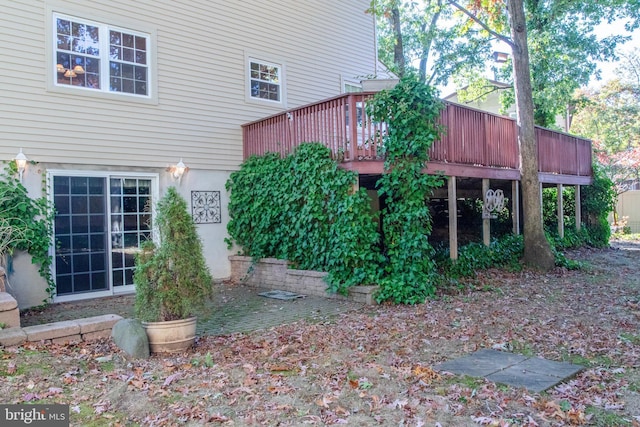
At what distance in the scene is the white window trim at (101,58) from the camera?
312 inches

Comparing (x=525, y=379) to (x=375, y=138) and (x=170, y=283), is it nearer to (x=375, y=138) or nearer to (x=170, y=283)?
(x=170, y=283)

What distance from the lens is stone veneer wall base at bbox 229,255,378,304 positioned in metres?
7.80

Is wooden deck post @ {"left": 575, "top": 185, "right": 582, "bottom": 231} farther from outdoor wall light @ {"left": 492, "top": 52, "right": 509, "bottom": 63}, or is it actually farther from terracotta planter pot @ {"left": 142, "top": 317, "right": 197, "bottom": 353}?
terracotta planter pot @ {"left": 142, "top": 317, "right": 197, "bottom": 353}

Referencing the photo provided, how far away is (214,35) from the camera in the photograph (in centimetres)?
1015

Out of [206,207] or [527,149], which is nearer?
[206,207]

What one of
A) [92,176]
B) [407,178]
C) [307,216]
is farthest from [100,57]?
[407,178]

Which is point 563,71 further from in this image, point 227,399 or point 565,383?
point 227,399

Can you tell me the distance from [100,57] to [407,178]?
5.64 m

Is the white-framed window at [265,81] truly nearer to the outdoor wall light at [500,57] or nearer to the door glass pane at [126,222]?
the door glass pane at [126,222]

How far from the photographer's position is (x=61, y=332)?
517 cm

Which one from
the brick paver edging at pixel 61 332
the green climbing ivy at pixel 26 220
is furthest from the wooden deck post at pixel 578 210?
the green climbing ivy at pixel 26 220

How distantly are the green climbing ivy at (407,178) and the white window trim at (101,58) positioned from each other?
4.22 meters

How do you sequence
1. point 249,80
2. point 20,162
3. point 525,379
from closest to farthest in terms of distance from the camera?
point 525,379 < point 20,162 < point 249,80

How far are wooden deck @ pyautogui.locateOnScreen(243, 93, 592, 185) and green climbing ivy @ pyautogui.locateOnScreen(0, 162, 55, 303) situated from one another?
4056 millimetres
